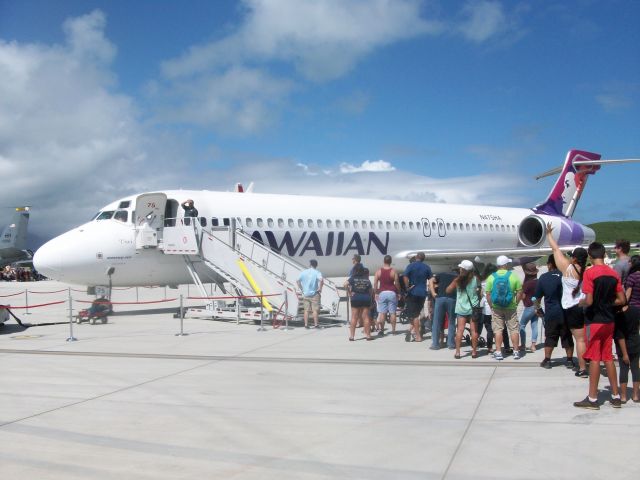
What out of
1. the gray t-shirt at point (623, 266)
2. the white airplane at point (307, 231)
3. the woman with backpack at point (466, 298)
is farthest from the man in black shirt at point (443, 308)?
the white airplane at point (307, 231)

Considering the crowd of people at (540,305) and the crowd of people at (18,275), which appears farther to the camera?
the crowd of people at (18,275)

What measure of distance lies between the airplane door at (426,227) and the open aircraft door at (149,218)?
11.0 m

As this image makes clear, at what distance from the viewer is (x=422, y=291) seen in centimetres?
1233

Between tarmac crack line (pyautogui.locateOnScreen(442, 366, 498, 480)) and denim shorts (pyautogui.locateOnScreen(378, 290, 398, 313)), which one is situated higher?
denim shorts (pyautogui.locateOnScreen(378, 290, 398, 313))

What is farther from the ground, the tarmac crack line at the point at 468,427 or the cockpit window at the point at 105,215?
the cockpit window at the point at 105,215

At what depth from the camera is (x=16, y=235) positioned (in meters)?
55.4

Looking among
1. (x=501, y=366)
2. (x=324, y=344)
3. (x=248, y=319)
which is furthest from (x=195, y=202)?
(x=501, y=366)

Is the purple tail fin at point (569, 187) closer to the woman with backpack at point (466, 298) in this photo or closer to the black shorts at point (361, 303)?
the black shorts at point (361, 303)

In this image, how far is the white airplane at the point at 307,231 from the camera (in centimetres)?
1689

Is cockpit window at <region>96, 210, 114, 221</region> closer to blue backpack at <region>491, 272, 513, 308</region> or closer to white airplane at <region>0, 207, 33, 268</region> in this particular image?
blue backpack at <region>491, 272, 513, 308</region>

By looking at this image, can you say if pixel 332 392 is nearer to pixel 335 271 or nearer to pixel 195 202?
pixel 195 202

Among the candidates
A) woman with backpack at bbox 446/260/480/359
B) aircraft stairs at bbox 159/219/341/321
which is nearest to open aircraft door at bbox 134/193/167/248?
aircraft stairs at bbox 159/219/341/321

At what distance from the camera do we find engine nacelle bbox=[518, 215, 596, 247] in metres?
28.4

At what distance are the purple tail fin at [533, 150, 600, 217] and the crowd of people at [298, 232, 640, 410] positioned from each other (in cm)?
1773
